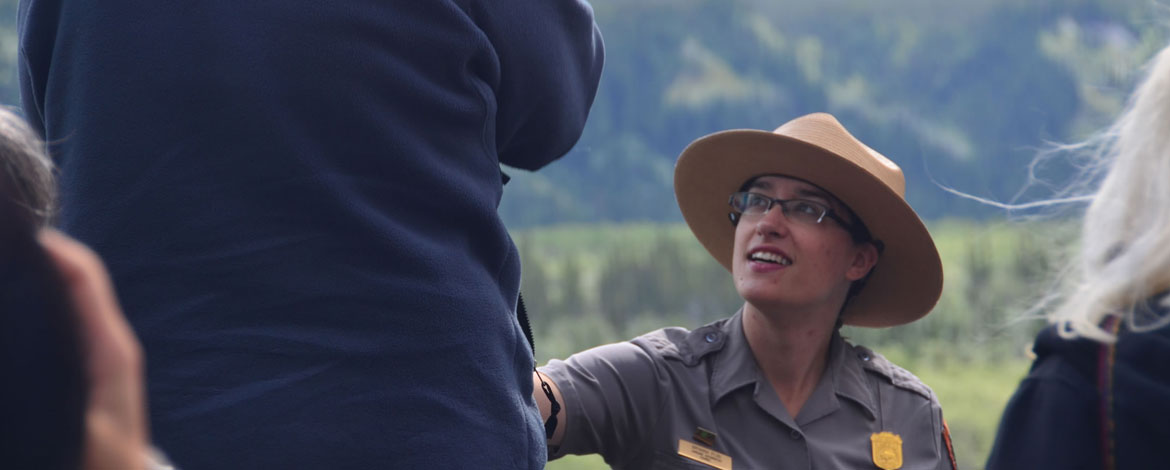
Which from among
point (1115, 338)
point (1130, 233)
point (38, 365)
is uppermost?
point (1130, 233)

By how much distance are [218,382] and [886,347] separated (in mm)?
11571

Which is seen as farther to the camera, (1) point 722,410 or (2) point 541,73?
(1) point 722,410

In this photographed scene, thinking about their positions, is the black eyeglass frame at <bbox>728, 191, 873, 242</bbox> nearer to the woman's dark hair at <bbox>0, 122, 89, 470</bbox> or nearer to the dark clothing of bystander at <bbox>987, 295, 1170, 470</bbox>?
the dark clothing of bystander at <bbox>987, 295, 1170, 470</bbox>

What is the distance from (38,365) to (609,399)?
A: 206 cm

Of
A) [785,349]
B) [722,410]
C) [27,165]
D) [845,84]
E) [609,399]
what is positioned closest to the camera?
[27,165]

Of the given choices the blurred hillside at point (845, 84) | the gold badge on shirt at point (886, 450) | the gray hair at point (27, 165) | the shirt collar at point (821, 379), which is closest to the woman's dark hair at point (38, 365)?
the gray hair at point (27, 165)

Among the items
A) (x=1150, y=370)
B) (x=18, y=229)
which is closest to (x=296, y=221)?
(x=18, y=229)

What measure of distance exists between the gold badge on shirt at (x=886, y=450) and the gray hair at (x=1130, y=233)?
142 cm

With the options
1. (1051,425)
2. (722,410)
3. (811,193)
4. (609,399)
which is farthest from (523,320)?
(811,193)

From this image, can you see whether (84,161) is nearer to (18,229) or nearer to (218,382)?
(218,382)

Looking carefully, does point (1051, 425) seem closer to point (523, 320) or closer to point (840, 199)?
point (523, 320)

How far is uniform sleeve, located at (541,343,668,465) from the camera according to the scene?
2656mm

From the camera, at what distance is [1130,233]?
1.33m

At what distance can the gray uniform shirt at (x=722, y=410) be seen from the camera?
8.87 feet
